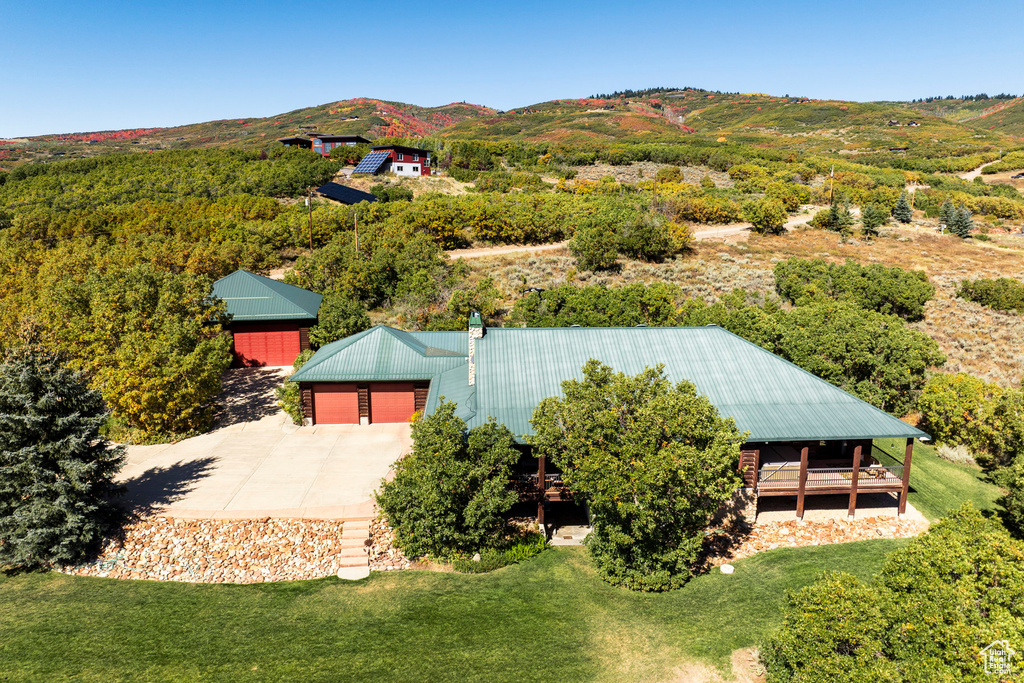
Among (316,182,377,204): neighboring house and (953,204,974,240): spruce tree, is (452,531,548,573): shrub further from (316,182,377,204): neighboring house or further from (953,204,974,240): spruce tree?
(953,204,974,240): spruce tree

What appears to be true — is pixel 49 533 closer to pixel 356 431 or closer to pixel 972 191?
pixel 356 431

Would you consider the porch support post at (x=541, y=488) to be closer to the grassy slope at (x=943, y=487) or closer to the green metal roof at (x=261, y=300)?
the grassy slope at (x=943, y=487)

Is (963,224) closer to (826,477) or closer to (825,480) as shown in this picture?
(826,477)

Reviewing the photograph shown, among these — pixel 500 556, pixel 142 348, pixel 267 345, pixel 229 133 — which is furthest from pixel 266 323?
pixel 229 133

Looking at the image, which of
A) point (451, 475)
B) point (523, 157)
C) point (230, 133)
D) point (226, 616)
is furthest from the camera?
point (230, 133)

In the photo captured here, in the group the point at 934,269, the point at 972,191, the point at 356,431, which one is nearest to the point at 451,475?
the point at 356,431

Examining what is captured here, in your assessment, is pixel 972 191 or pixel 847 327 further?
pixel 972 191

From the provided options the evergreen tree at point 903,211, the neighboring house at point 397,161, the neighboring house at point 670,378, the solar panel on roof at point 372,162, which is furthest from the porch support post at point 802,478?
the neighboring house at point 397,161
